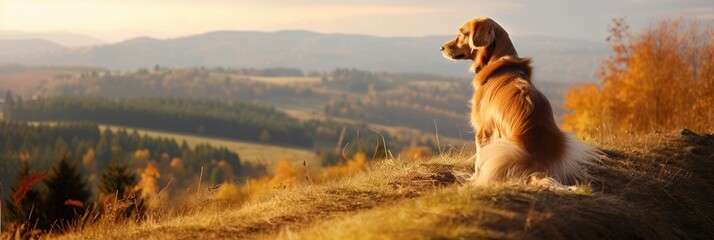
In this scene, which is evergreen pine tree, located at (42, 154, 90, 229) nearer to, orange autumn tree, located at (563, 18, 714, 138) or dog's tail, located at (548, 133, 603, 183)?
orange autumn tree, located at (563, 18, 714, 138)

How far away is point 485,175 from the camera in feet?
21.8

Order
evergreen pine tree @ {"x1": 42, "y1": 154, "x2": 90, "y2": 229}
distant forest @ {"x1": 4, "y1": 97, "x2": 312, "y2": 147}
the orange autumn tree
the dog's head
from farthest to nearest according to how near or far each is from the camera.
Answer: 1. distant forest @ {"x1": 4, "y1": 97, "x2": 312, "y2": 147}
2. evergreen pine tree @ {"x1": 42, "y1": 154, "x2": 90, "y2": 229}
3. the orange autumn tree
4. the dog's head

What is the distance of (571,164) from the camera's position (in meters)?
6.74

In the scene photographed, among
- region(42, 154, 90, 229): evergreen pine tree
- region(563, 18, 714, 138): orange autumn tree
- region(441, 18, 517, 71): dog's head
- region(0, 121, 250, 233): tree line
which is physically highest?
region(441, 18, 517, 71): dog's head

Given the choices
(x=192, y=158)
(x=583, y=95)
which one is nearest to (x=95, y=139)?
(x=192, y=158)

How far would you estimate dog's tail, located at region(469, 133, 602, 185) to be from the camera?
646cm

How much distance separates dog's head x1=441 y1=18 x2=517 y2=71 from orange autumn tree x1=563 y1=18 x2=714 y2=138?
927cm

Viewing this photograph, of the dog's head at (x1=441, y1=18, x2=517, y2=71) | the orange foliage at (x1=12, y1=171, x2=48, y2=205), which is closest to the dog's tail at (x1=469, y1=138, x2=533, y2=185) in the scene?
the dog's head at (x1=441, y1=18, x2=517, y2=71)

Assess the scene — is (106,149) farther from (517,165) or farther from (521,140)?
(517,165)

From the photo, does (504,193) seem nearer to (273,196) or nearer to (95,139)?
(273,196)

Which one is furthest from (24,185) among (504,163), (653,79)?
(653,79)

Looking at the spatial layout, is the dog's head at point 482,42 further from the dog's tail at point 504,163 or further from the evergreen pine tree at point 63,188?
the evergreen pine tree at point 63,188

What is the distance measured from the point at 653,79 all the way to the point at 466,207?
31.6 m

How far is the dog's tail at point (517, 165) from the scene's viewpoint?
6.46 m
